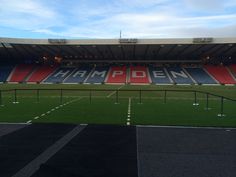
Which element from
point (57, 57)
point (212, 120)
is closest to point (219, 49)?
point (57, 57)

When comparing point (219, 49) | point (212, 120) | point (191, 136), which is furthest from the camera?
point (219, 49)

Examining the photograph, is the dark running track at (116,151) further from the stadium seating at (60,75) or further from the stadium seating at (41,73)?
the stadium seating at (41,73)

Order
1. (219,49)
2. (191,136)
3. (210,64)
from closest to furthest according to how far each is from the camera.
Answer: (191,136)
(219,49)
(210,64)

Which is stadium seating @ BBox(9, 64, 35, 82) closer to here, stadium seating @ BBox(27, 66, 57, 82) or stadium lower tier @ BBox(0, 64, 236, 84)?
stadium lower tier @ BBox(0, 64, 236, 84)

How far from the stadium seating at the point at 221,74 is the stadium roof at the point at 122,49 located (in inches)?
84.9

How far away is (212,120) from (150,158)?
7.77m

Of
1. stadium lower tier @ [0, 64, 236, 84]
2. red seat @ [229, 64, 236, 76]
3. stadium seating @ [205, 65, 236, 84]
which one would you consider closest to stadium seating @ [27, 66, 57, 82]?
stadium lower tier @ [0, 64, 236, 84]

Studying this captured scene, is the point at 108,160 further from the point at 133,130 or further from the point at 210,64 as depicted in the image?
the point at 210,64

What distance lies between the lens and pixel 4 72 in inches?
2788

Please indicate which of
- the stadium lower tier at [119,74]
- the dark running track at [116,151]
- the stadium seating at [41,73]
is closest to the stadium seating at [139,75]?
the stadium lower tier at [119,74]

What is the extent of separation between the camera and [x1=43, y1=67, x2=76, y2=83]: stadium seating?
215ft

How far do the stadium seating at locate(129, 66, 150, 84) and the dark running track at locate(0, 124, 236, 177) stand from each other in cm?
5147

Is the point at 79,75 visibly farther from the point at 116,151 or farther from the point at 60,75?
the point at 116,151

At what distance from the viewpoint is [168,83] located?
6241 centimetres
